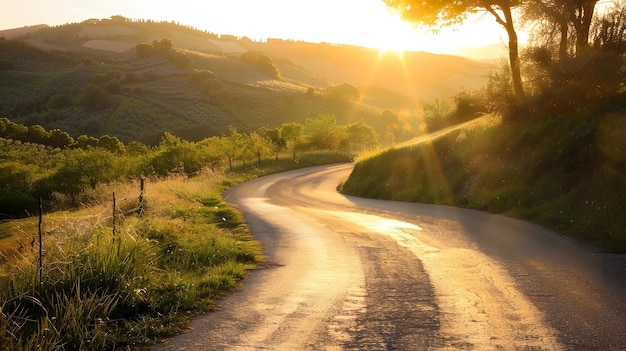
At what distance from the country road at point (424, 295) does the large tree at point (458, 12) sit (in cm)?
1160

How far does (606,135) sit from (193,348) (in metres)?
14.9

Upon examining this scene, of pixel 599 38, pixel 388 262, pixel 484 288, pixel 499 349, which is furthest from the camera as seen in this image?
pixel 599 38

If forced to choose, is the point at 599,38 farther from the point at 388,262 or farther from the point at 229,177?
the point at 229,177

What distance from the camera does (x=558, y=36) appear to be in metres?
24.0

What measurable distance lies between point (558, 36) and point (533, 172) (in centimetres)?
750

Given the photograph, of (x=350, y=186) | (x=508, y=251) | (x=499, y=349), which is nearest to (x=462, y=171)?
(x=350, y=186)

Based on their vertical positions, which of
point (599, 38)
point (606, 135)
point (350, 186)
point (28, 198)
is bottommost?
point (28, 198)

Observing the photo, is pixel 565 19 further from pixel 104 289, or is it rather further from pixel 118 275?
pixel 104 289

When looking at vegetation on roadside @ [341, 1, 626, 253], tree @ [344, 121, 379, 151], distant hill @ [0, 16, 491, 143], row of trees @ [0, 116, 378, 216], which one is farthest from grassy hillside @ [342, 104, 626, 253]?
distant hill @ [0, 16, 491, 143]

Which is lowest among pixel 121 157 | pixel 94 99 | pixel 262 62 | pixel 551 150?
pixel 121 157

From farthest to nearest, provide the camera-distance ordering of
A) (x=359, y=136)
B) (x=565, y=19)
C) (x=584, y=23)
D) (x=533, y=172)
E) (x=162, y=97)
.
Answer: (x=162, y=97) < (x=359, y=136) < (x=565, y=19) < (x=584, y=23) < (x=533, y=172)

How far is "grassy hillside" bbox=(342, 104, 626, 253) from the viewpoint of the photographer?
14461mm

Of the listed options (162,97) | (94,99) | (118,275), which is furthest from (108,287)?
(162,97)

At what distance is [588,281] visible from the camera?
8.77 metres
